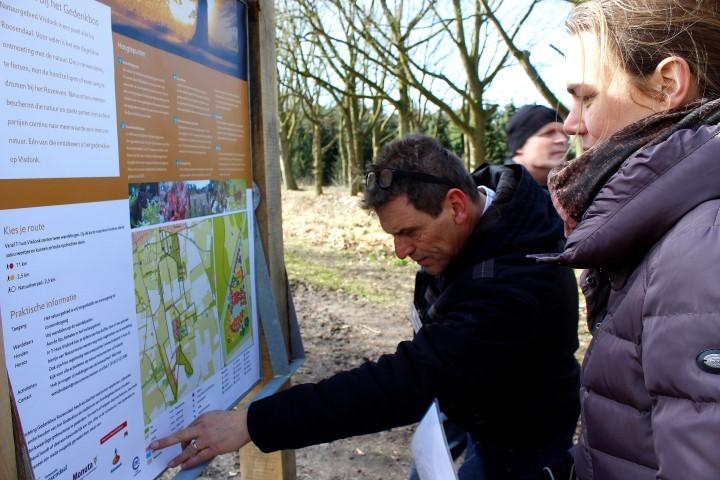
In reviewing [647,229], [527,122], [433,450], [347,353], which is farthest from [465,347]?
[347,353]

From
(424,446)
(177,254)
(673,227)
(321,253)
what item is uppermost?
(673,227)

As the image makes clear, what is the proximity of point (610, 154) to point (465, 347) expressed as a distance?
83 cm

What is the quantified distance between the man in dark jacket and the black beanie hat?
2.19m

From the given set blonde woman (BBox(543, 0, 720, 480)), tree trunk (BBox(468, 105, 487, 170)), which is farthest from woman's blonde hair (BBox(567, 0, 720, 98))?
tree trunk (BBox(468, 105, 487, 170))

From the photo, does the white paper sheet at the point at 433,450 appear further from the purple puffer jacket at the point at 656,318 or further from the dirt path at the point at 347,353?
the dirt path at the point at 347,353

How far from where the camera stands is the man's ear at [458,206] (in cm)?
204

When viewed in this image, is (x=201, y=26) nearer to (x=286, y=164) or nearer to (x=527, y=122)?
(x=527, y=122)

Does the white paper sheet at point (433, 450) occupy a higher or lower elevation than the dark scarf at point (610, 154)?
lower

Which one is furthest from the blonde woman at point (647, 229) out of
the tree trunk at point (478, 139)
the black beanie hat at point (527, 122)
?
the tree trunk at point (478, 139)

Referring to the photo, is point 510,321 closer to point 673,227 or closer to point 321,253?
point 673,227

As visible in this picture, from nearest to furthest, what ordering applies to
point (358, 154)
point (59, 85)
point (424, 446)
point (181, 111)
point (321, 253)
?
point (59, 85) → point (424, 446) → point (181, 111) → point (321, 253) → point (358, 154)

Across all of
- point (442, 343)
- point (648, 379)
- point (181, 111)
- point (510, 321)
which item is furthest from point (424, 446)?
point (181, 111)

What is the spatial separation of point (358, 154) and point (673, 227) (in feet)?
70.8

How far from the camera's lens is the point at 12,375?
1058mm
